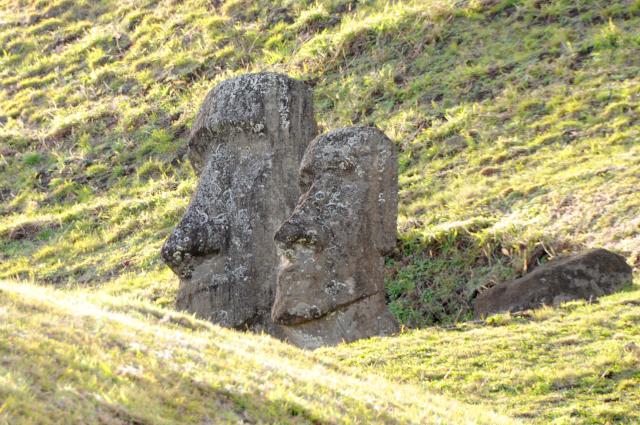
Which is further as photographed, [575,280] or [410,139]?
[410,139]

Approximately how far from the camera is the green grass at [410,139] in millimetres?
11656

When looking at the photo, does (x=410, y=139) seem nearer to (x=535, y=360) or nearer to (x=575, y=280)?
(x=575, y=280)

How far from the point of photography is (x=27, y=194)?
2373 centimetres

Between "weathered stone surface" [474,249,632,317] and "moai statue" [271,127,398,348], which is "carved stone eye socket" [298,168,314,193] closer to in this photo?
"moai statue" [271,127,398,348]

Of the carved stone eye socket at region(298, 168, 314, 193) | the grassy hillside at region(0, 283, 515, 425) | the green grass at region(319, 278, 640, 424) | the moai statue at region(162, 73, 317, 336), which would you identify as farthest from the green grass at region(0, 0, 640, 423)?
the carved stone eye socket at region(298, 168, 314, 193)

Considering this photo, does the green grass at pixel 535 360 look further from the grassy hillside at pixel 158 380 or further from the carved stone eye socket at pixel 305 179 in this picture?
the carved stone eye socket at pixel 305 179

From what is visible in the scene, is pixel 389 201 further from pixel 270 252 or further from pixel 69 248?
pixel 69 248

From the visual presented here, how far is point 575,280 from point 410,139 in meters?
7.96

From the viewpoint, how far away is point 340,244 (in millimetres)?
12086

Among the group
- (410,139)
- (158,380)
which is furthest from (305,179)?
(410,139)

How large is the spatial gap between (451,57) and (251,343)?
13720 mm

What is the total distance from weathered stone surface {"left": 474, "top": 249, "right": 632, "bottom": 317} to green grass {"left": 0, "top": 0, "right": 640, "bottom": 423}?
1.68 ft

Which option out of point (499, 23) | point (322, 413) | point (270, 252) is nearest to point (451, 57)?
point (499, 23)

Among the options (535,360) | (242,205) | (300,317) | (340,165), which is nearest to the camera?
(535,360)
